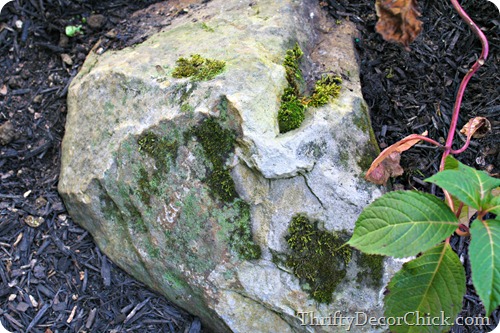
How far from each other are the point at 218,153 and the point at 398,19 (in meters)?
1.17

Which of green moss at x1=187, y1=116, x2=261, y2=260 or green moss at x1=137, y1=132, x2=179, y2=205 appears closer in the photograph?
green moss at x1=187, y1=116, x2=261, y2=260

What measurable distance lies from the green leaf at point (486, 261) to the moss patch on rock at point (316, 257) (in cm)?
73

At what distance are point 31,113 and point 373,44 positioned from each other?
2.55 m

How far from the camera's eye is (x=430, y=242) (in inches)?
82.3

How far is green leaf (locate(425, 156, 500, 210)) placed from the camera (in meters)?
2.11

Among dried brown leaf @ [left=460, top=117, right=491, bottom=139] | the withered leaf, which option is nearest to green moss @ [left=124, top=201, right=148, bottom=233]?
the withered leaf

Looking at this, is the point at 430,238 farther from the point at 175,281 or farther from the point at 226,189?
the point at 175,281

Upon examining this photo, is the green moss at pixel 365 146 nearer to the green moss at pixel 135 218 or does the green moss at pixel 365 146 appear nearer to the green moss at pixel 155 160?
the green moss at pixel 155 160

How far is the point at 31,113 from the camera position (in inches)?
143

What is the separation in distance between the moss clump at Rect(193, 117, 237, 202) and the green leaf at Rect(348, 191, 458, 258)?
0.83 metres

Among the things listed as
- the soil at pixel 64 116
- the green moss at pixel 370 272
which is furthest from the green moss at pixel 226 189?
the soil at pixel 64 116

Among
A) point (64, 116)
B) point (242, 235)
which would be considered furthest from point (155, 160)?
point (64, 116)

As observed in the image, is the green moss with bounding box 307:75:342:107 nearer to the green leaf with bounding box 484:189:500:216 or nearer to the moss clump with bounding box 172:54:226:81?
the moss clump with bounding box 172:54:226:81

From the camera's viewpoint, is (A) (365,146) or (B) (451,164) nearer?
(B) (451,164)
